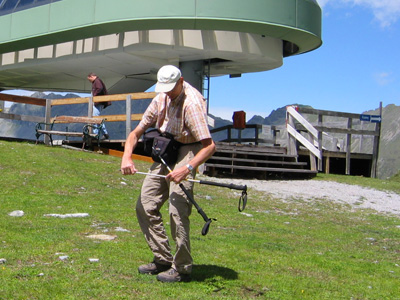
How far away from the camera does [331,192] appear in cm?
1648

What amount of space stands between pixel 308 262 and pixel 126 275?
8.48 feet

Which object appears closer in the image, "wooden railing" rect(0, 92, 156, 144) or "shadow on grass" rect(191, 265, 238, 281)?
"shadow on grass" rect(191, 265, 238, 281)

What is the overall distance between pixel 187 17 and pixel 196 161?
1542cm

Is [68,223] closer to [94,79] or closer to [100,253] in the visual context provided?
[100,253]

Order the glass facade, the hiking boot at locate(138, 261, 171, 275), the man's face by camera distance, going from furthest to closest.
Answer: the glass facade < the hiking boot at locate(138, 261, 171, 275) < the man's face

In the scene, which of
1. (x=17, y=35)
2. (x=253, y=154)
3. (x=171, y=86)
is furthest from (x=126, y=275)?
(x=17, y=35)

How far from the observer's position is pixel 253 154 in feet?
62.4

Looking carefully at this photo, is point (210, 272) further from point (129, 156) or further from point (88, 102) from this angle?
point (88, 102)

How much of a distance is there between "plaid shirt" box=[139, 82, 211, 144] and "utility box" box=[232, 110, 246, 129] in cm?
1891

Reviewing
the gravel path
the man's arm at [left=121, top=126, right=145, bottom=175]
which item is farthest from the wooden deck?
the man's arm at [left=121, top=126, right=145, bottom=175]

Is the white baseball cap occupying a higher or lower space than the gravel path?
higher

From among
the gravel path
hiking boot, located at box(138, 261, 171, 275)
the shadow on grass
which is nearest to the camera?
hiking boot, located at box(138, 261, 171, 275)

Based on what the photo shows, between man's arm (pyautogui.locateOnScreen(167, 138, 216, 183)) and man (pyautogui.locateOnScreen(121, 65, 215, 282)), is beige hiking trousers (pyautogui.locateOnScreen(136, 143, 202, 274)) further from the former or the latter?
man's arm (pyautogui.locateOnScreen(167, 138, 216, 183))

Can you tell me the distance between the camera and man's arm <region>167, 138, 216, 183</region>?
5723 millimetres
